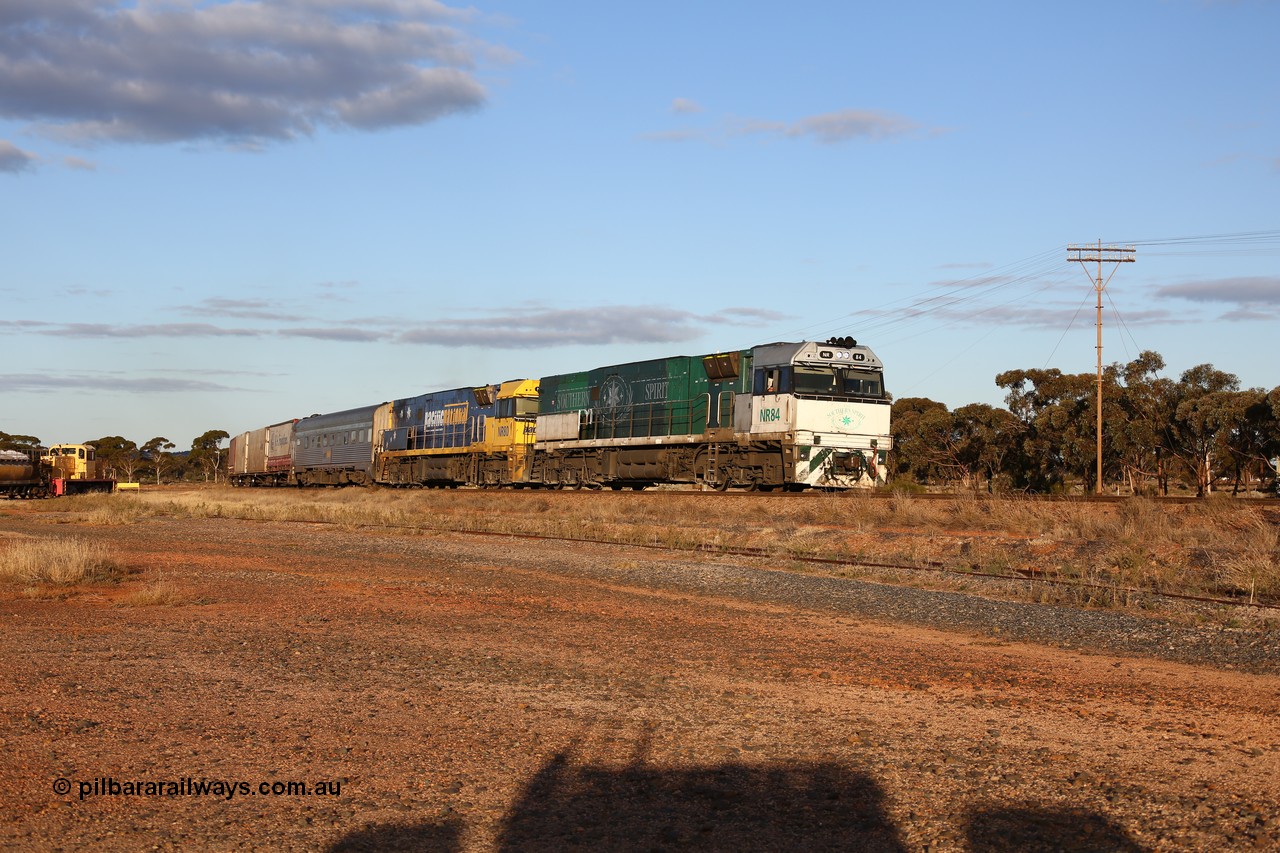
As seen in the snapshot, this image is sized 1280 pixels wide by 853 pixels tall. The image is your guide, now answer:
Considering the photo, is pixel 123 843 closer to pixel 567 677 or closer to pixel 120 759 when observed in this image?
pixel 120 759


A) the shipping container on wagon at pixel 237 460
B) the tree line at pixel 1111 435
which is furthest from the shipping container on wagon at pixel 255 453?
the tree line at pixel 1111 435

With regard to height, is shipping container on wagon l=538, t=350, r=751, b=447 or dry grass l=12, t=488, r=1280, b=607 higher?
shipping container on wagon l=538, t=350, r=751, b=447

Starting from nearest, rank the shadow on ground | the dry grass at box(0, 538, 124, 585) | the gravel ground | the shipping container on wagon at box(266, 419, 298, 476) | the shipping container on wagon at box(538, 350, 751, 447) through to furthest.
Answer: the shadow on ground < the gravel ground < the dry grass at box(0, 538, 124, 585) < the shipping container on wagon at box(538, 350, 751, 447) < the shipping container on wagon at box(266, 419, 298, 476)

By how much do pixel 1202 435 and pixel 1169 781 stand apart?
143 feet

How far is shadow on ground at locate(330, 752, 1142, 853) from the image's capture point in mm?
4676

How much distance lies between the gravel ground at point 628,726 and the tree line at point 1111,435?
3015cm

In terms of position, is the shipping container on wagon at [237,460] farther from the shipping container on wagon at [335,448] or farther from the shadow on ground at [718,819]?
the shadow on ground at [718,819]

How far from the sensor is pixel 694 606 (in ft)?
42.2

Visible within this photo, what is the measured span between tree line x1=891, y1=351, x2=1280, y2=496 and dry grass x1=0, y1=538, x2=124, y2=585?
30.1m

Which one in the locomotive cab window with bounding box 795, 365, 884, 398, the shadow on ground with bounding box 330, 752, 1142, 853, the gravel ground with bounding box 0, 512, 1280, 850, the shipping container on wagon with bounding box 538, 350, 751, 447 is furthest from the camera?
the shipping container on wagon with bounding box 538, 350, 751, 447

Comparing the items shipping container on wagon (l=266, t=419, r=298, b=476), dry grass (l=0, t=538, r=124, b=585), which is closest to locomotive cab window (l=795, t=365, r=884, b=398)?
dry grass (l=0, t=538, r=124, b=585)

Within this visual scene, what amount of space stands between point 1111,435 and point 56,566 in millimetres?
43682

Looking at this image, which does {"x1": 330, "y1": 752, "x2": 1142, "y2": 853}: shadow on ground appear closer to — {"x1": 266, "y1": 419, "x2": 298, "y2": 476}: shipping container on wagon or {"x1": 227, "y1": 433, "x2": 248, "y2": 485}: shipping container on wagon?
{"x1": 266, "y1": 419, "x2": 298, "y2": 476}: shipping container on wagon

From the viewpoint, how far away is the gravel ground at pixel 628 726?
4.87 metres
